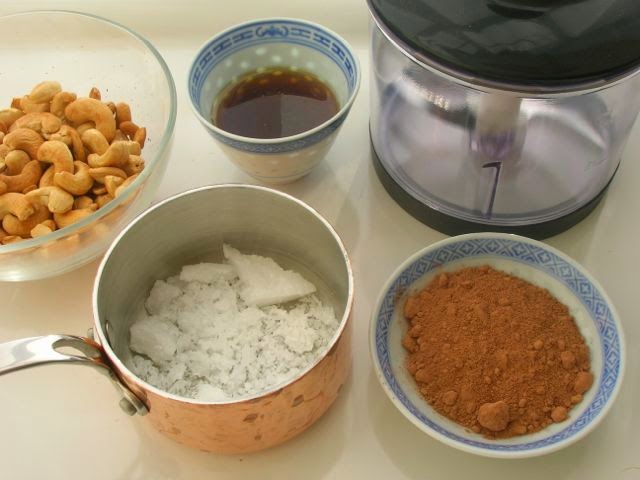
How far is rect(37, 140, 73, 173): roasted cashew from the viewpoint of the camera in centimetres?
64

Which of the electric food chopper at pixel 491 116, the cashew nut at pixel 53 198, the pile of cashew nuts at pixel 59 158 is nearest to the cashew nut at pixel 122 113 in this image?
the pile of cashew nuts at pixel 59 158

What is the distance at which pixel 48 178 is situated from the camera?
0.64 metres

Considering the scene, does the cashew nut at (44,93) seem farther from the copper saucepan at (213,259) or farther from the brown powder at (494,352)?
the brown powder at (494,352)

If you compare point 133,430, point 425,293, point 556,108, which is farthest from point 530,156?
point 133,430

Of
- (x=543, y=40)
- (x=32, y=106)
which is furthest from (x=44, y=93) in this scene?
(x=543, y=40)

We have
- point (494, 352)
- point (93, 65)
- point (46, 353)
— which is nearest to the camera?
point (46, 353)

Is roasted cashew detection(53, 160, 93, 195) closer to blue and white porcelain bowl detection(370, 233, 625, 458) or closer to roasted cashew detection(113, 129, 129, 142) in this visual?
roasted cashew detection(113, 129, 129, 142)

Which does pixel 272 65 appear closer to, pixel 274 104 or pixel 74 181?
pixel 274 104

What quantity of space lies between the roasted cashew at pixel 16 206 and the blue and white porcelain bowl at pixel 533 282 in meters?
0.30

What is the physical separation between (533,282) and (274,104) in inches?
11.4

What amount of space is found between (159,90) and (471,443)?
437 mm

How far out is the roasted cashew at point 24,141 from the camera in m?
0.65

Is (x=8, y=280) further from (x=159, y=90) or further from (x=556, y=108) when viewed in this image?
(x=556, y=108)

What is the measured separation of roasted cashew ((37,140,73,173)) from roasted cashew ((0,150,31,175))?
0.02m
